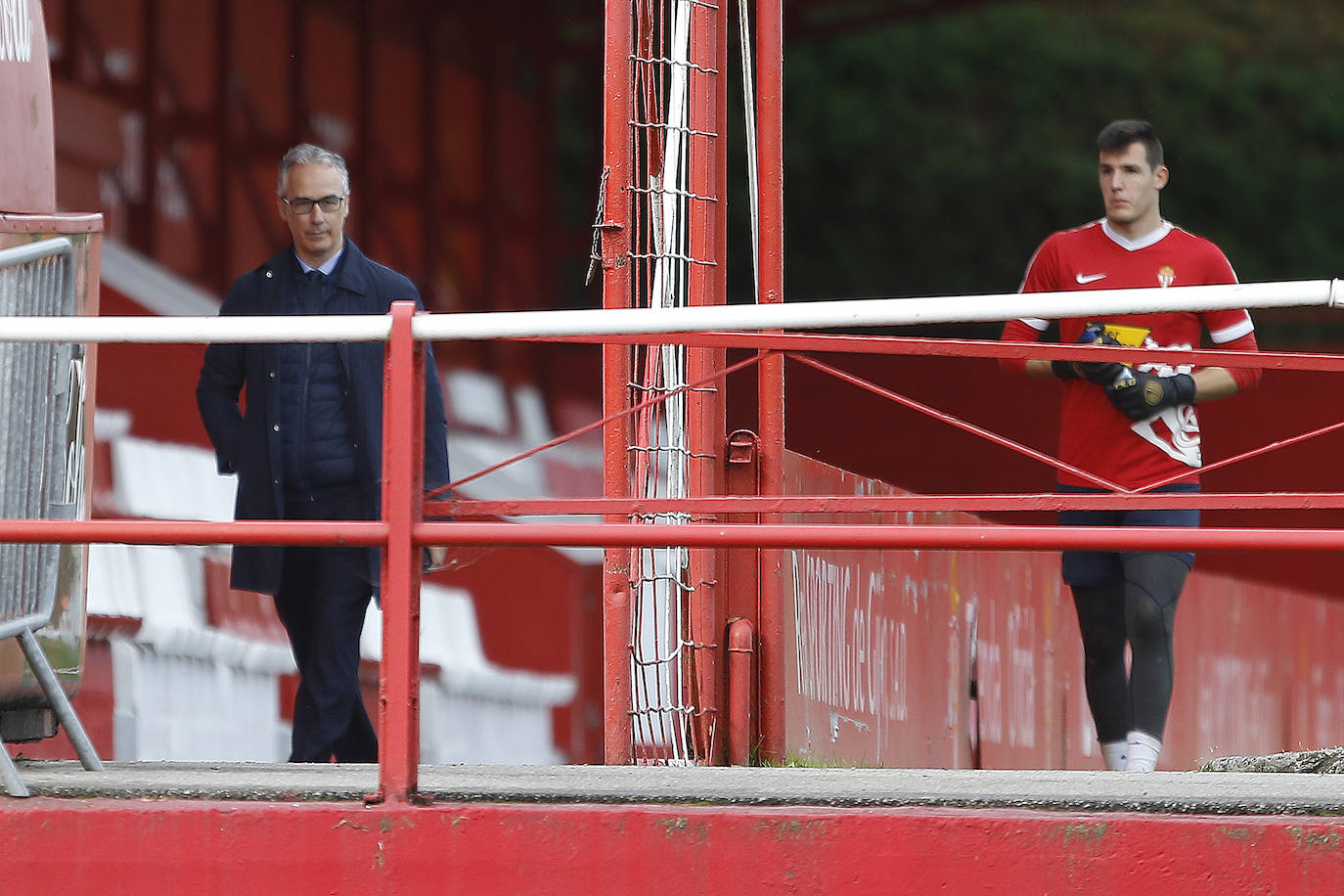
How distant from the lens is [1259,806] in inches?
125

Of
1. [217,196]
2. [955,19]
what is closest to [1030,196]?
[955,19]

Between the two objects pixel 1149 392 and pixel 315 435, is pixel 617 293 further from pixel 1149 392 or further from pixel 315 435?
pixel 1149 392

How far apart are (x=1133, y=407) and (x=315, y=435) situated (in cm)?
197

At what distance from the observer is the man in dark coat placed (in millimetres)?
4715

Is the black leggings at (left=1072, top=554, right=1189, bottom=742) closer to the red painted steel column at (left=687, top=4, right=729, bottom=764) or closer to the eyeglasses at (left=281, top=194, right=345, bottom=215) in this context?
the red painted steel column at (left=687, top=4, right=729, bottom=764)

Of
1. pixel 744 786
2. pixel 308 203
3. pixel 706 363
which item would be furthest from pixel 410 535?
pixel 706 363

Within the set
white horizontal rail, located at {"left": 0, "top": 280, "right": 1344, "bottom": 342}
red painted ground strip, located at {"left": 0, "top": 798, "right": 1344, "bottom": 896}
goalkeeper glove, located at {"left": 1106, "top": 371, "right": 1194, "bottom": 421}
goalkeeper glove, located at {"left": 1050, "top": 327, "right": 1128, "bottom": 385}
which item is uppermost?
goalkeeper glove, located at {"left": 1050, "top": 327, "right": 1128, "bottom": 385}

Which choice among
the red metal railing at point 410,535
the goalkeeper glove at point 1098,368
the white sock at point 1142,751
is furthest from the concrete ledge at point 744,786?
the goalkeeper glove at point 1098,368

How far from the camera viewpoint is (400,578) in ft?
10.3

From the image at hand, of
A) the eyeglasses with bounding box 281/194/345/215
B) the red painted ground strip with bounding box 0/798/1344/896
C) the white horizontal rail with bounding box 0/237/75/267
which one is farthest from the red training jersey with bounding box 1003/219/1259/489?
the white horizontal rail with bounding box 0/237/75/267

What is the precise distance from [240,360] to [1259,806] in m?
2.76

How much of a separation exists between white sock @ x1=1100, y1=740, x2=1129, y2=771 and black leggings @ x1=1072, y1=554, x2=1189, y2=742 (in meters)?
0.01

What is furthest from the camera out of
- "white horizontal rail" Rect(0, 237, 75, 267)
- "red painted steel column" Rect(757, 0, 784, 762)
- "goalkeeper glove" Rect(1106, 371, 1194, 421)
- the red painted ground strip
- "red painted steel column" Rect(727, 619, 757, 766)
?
"red painted steel column" Rect(757, 0, 784, 762)

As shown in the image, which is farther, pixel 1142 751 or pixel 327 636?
pixel 327 636
